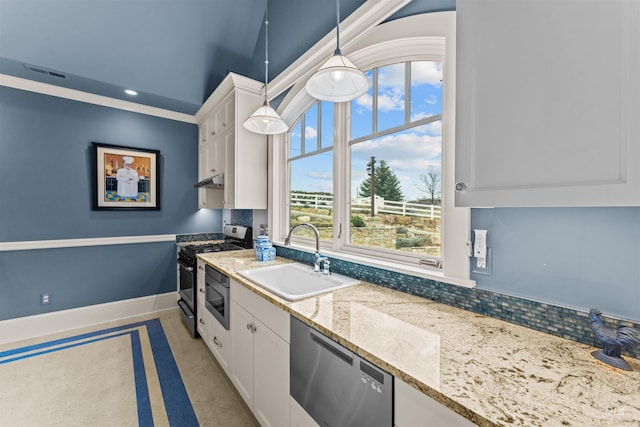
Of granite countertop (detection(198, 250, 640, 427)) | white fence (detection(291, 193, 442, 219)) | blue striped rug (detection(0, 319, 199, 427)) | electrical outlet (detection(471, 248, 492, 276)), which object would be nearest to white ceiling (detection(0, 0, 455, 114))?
white fence (detection(291, 193, 442, 219))

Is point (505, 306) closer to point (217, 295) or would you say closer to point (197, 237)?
point (217, 295)

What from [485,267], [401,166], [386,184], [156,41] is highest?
[156,41]

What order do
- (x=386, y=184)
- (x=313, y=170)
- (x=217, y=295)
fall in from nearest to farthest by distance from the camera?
(x=386, y=184) < (x=217, y=295) < (x=313, y=170)

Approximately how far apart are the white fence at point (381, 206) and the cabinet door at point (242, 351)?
1072 millimetres

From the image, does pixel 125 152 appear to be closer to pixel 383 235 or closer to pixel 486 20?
pixel 383 235

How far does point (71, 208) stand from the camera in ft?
10.0

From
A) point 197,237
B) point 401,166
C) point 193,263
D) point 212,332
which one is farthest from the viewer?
point 197,237

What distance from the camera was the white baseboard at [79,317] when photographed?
9.12ft

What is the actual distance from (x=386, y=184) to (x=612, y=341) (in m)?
1.25

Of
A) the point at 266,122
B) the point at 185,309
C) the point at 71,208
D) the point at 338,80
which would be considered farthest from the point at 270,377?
the point at 71,208

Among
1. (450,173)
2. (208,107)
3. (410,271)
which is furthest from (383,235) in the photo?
(208,107)

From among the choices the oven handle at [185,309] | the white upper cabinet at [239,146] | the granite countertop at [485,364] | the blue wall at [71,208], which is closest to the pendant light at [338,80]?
the granite countertop at [485,364]

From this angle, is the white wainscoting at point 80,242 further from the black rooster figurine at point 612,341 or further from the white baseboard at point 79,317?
the black rooster figurine at point 612,341

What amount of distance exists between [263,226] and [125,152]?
2043mm
